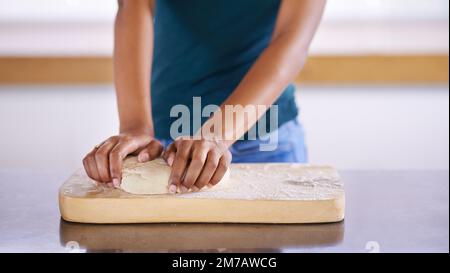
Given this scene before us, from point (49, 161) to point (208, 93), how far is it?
1209mm

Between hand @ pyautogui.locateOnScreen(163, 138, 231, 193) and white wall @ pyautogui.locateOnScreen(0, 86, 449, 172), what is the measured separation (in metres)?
A: 1.37

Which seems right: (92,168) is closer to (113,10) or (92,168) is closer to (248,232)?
(248,232)

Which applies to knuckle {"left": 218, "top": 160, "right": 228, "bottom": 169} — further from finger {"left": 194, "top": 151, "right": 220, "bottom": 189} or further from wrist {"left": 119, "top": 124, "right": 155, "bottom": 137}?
wrist {"left": 119, "top": 124, "right": 155, "bottom": 137}

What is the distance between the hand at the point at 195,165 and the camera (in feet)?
2.87

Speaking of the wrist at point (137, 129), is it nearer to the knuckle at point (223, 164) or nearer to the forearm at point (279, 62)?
the forearm at point (279, 62)

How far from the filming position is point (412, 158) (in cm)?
226

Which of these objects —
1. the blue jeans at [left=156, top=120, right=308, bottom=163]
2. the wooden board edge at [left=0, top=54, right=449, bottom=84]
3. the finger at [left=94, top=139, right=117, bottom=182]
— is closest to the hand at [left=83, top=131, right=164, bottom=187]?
the finger at [left=94, top=139, right=117, bottom=182]

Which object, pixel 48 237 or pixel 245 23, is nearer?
pixel 48 237

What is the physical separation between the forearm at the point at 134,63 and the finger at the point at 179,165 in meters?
0.24

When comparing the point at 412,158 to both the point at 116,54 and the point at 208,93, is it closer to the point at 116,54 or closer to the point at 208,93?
the point at 208,93

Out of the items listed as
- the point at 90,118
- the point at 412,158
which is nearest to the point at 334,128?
the point at 412,158

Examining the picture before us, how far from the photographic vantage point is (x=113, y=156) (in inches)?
35.8

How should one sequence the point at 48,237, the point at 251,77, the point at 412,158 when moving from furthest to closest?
the point at 412,158 → the point at 251,77 → the point at 48,237

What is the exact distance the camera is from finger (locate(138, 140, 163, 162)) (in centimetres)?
93
